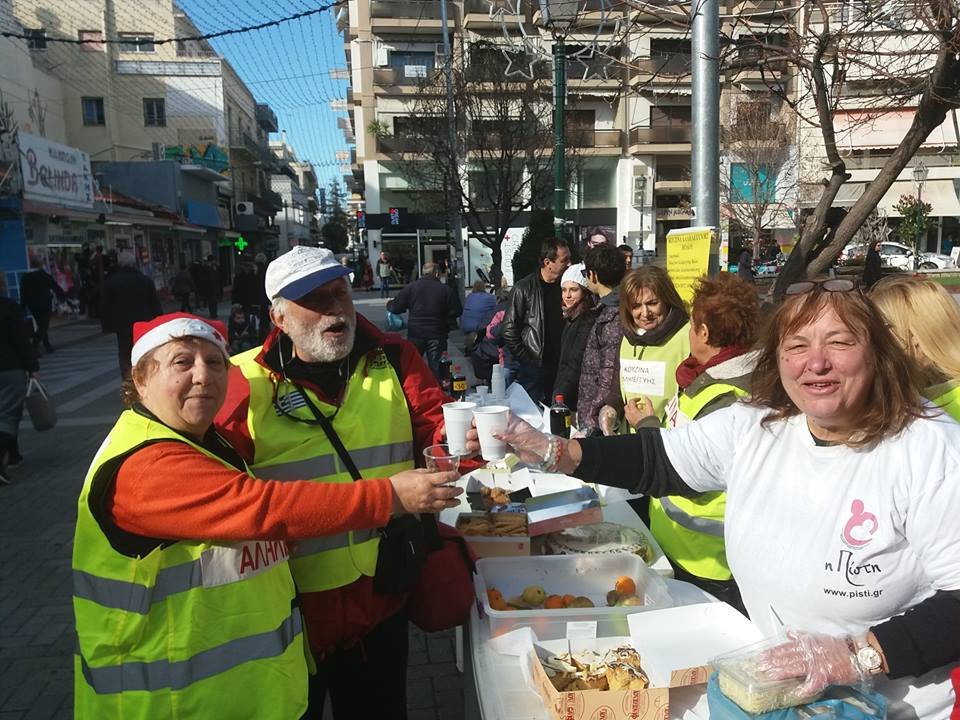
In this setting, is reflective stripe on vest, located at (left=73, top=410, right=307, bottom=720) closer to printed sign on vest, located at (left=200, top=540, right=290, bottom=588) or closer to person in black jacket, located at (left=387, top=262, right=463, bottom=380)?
printed sign on vest, located at (left=200, top=540, right=290, bottom=588)

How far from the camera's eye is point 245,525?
5.62 feet

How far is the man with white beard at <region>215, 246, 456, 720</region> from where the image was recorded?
2.18 meters

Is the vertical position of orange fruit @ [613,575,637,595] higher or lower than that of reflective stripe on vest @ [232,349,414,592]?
lower

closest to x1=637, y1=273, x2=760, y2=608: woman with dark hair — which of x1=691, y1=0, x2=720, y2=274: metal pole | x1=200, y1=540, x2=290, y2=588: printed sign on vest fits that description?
x1=200, y1=540, x2=290, y2=588: printed sign on vest

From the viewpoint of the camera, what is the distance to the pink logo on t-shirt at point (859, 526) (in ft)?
5.22

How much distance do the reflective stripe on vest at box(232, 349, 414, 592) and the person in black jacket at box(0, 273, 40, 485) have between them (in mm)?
5896

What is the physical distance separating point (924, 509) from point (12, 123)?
73.5ft

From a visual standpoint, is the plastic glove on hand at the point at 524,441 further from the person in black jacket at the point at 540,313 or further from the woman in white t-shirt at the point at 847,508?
the person in black jacket at the point at 540,313

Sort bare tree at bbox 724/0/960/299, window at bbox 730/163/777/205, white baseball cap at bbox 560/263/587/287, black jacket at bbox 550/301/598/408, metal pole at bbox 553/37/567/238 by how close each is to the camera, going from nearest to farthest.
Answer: bare tree at bbox 724/0/960/299 < black jacket at bbox 550/301/598/408 < white baseball cap at bbox 560/263/587/287 < metal pole at bbox 553/37/567/238 < window at bbox 730/163/777/205

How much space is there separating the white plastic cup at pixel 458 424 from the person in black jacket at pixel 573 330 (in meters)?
2.74

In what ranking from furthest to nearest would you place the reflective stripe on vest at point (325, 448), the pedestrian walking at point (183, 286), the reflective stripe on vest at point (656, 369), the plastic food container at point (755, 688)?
the pedestrian walking at point (183, 286)
the reflective stripe on vest at point (656, 369)
the reflective stripe on vest at point (325, 448)
the plastic food container at point (755, 688)

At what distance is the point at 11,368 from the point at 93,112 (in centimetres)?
3386

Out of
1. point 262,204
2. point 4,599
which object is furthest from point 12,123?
point 262,204

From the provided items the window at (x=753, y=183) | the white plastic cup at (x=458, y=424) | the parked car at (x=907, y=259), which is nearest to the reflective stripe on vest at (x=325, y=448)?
the white plastic cup at (x=458, y=424)
